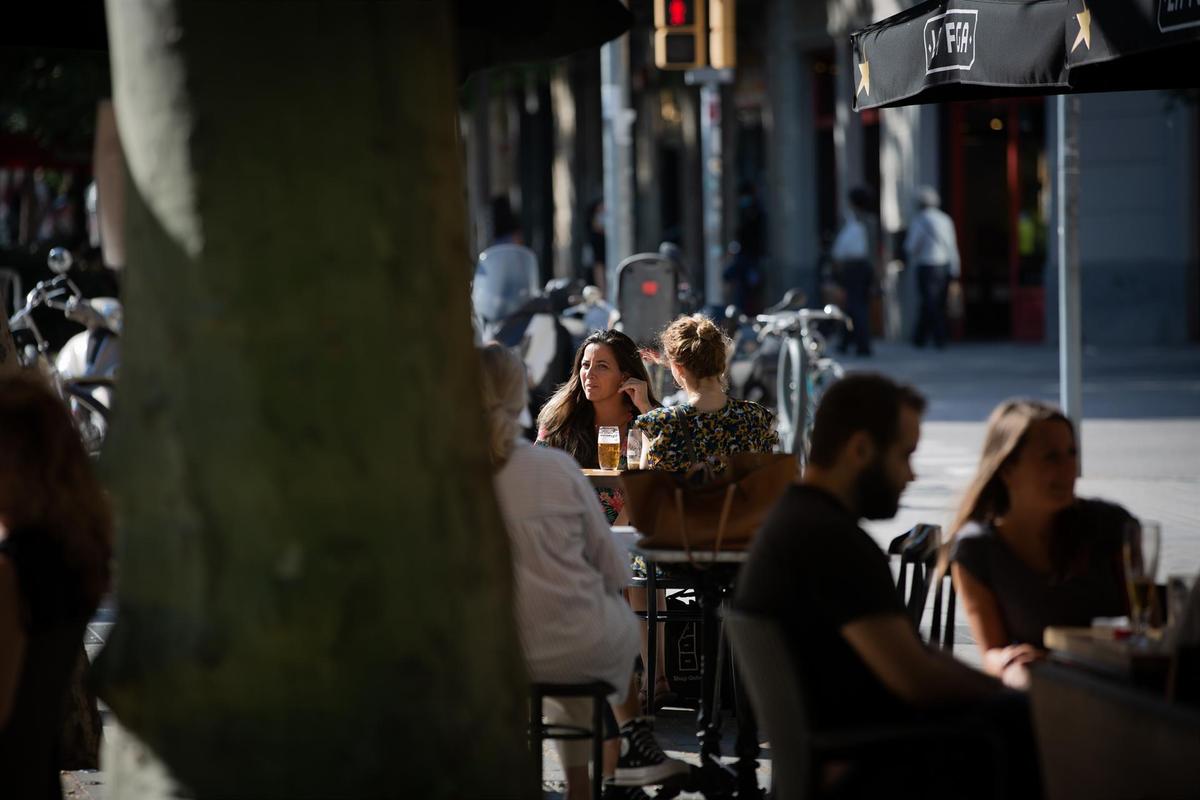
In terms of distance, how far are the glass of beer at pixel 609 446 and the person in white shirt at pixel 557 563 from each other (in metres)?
1.78

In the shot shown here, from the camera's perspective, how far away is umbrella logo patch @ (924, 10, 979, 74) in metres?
7.64

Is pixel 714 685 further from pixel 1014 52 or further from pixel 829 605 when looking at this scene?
pixel 1014 52

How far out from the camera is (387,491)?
3.40m

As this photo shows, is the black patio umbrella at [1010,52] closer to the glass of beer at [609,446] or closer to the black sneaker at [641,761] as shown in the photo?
the glass of beer at [609,446]

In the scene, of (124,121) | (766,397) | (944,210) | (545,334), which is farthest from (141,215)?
(944,210)

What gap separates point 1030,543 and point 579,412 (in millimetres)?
3103

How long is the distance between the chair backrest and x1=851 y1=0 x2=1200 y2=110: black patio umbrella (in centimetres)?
347

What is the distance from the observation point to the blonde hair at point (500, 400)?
16.9 ft

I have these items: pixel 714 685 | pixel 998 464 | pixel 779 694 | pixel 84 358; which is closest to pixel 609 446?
pixel 714 685

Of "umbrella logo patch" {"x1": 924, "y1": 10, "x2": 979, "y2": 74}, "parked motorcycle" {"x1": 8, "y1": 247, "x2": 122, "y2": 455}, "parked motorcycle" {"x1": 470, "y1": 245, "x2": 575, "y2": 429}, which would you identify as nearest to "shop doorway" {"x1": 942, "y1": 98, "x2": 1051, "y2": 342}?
"parked motorcycle" {"x1": 470, "y1": 245, "x2": 575, "y2": 429}

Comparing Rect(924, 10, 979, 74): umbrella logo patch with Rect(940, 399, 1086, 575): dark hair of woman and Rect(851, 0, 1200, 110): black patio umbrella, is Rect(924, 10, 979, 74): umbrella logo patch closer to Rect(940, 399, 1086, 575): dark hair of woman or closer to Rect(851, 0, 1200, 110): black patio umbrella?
Rect(851, 0, 1200, 110): black patio umbrella

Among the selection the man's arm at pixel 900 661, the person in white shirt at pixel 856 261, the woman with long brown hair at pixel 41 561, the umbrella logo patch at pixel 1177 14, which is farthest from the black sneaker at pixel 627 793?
the person in white shirt at pixel 856 261

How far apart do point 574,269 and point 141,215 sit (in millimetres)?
35516

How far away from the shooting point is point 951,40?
7676mm
